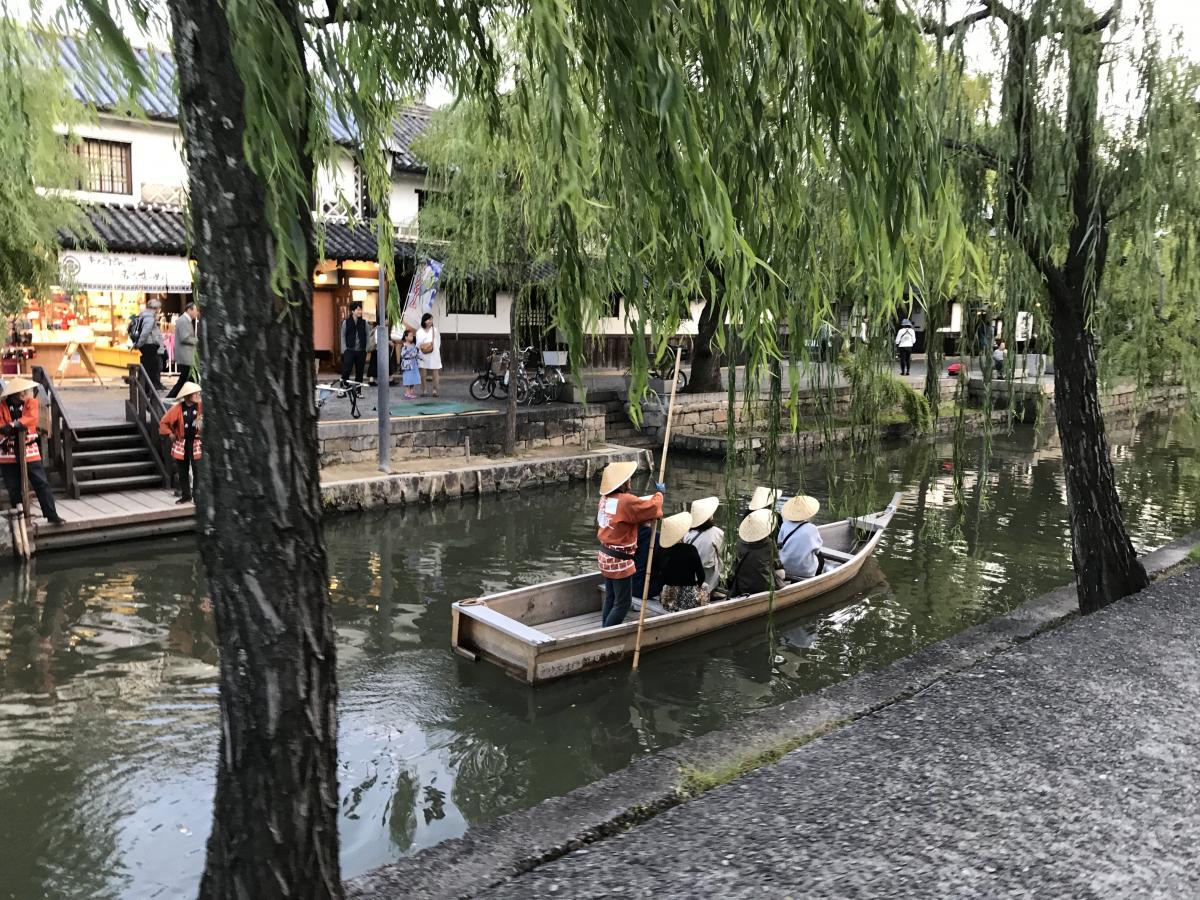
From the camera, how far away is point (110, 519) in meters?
9.47

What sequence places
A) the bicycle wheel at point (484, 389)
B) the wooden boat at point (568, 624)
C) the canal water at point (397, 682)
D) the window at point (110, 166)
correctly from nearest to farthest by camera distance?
1. the canal water at point (397, 682)
2. the wooden boat at point (568, 624)
3. the window at point (110, 166)
4. the bicycle wheel at point (484, 389)

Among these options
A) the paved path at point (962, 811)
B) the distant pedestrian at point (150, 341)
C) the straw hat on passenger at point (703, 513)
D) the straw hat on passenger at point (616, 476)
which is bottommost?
the paved path at point (962, 811)

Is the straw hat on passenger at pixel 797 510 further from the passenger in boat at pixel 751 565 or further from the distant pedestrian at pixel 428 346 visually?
the distant pedestrian at pixel 428 346

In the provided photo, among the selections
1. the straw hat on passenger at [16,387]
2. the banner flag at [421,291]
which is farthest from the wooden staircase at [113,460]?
the banner flag at [421,291]

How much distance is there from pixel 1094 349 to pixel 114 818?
6496mm

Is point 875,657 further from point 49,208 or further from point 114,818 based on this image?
point 49,208

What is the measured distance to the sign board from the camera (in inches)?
615

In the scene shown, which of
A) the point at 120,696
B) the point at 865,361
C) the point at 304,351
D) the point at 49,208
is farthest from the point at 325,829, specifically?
the point at 49,208

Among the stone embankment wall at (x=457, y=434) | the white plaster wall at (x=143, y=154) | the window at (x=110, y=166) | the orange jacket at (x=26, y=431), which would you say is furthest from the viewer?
the white plaster wall at (x=143, y=154)

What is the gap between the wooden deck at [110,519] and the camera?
9.19 meters

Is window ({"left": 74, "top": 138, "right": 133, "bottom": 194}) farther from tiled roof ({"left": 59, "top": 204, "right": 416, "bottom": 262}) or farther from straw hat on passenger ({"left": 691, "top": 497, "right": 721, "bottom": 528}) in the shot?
straw hat on passenger ({"left": 691, "top": 497, "right": 721, "bottom": 528})

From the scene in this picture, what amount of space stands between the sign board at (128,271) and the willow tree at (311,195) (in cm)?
1447

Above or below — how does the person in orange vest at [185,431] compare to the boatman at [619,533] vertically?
above

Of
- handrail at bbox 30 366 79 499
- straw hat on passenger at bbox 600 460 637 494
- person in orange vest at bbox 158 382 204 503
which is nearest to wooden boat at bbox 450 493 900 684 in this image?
straw hat on passenger at bbox 600 460 637 494
